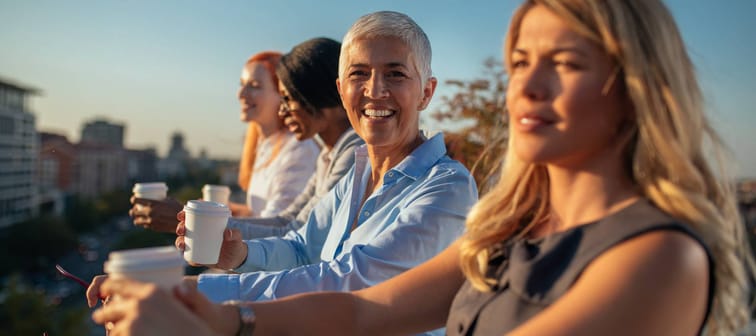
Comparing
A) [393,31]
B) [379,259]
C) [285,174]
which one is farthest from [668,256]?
[285,174]

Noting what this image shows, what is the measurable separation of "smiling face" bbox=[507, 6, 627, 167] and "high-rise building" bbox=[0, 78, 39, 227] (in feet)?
239

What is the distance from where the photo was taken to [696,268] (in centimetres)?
104

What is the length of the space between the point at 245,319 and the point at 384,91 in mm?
1169

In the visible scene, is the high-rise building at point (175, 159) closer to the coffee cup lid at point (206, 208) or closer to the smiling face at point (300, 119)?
the smiling face at point (300, 119)

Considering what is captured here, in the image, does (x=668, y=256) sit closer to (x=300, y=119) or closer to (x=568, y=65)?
(x=568, y=65)

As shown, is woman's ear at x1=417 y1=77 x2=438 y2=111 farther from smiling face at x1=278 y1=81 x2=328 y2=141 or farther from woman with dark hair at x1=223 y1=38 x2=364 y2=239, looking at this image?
smiling face at x1=278 y1=81 x2=328 y2=141

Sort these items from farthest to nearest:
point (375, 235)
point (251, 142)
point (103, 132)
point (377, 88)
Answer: point (103, 132)
point (251, 142)
point (377, 88)
point (375, 235)

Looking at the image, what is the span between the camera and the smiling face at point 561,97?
1.15 metres

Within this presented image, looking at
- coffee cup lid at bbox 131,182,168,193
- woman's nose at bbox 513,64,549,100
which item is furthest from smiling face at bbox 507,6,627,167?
coffee cup lid at bbox 131,182,168,193

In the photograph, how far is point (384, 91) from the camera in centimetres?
231

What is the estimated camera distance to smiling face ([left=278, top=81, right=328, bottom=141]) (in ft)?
11.6

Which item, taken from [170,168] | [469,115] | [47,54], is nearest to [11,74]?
[47,54]

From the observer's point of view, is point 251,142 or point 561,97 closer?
point 561,97

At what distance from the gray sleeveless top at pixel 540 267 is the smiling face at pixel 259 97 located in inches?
124
